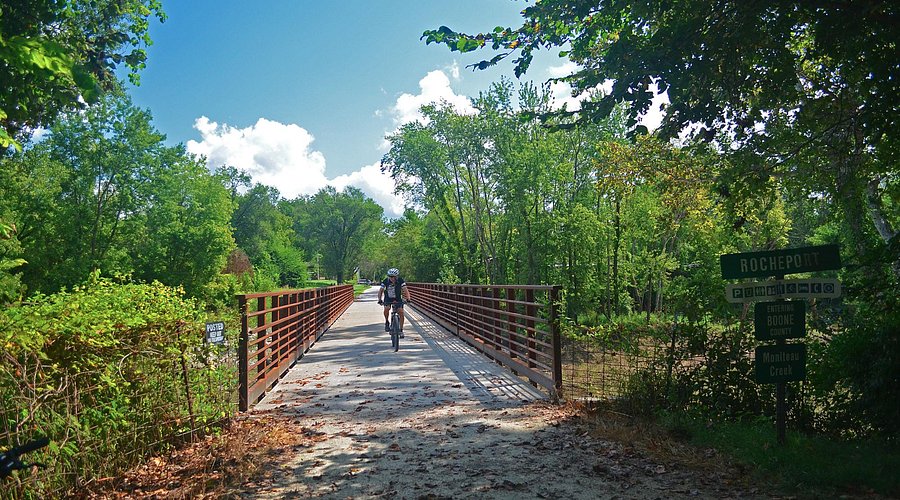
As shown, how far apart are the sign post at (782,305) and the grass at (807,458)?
0.28m

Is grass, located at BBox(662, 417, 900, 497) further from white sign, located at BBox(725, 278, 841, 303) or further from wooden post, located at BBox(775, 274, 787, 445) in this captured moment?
white sign, located at BBox(725, 278, 841, 303)

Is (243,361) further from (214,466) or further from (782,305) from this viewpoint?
(782,305)

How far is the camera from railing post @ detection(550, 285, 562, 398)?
724 cm

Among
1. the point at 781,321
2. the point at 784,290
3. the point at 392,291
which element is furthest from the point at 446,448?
the point at 392,291

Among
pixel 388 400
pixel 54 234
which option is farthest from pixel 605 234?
pixel 54 234

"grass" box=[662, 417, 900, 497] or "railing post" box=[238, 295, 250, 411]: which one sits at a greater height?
"railing post" box=[238, 295, 250, 411]

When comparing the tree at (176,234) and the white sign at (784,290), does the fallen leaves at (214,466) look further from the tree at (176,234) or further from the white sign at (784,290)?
the tree at (176,234)

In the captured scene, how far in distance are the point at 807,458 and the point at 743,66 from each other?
4.21 metres

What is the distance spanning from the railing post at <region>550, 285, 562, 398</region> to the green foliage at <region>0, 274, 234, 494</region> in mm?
3728

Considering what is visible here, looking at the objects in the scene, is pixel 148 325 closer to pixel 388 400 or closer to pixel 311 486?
pixel 311 486

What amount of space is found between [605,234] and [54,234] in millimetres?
32523

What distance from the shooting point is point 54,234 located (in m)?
35.6

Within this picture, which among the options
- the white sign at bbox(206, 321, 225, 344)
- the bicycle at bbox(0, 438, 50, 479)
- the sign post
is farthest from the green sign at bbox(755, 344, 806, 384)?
the bicycle at bbox(0, 438, 50, 479)

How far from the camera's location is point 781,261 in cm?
523
